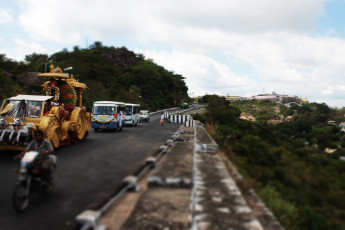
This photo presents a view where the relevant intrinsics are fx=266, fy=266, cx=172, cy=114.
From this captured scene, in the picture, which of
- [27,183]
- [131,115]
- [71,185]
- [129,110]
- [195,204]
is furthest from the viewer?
[129,110]

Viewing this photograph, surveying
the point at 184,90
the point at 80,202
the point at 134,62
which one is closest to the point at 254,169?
the point at 80,202

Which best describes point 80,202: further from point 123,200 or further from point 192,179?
point 192,179

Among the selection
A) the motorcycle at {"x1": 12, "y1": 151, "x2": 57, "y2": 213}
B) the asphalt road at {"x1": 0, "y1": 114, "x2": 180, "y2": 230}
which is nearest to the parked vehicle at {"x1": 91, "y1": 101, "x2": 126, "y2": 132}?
the asphalt road at {"x1": 0, "y1": 114, "x2": 180, "y2": 230}

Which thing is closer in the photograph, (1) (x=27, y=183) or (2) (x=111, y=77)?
(1) (x=27, y=183)

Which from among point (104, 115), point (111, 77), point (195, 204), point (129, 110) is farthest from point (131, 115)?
point (111, 77)

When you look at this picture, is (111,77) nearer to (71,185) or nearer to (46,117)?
(46,117)

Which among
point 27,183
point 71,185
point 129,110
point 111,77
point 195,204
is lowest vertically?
point 71,185

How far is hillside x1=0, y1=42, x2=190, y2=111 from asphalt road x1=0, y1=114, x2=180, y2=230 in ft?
96.8

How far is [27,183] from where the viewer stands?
575 centimetres

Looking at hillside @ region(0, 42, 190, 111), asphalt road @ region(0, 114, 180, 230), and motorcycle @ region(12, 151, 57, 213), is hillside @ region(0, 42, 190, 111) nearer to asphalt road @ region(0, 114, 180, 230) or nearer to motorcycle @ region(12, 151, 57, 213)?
asphalt road @ region(0, 114, 180, 230)

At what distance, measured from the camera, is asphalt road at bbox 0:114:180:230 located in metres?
5.23

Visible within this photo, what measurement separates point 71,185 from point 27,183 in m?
1.77

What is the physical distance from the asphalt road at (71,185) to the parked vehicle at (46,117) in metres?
0.83

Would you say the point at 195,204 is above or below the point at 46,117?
below
